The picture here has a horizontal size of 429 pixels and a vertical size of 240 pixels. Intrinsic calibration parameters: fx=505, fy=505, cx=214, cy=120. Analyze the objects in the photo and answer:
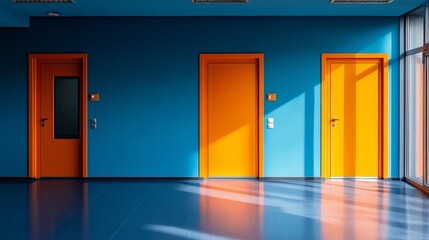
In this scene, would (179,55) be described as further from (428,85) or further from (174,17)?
(428,85)

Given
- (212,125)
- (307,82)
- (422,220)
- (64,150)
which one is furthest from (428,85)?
(64,150)

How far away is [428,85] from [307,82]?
1.80m

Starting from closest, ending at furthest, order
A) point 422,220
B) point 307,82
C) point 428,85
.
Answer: point 422,220
point 428,85
point 307,82

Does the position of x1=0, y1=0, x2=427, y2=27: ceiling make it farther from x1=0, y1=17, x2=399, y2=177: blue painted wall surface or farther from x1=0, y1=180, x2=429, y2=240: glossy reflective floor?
x1=0, y1=180, x2=429, y2=240: glossy reflective floor

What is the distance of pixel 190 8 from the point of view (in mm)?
7293

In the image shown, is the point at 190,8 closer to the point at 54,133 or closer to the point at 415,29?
the point at 54,133

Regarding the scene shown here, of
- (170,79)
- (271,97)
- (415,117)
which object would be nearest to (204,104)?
(170,79)

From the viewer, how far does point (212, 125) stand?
26.6 feet

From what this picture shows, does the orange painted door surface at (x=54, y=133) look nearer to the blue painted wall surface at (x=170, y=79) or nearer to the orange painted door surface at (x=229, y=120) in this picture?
the blue painted wall surface at (x=170, y=79)

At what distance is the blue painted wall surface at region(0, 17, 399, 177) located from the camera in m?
7.97

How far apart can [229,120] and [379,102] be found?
2395mm

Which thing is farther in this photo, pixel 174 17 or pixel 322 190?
pixel 174 17

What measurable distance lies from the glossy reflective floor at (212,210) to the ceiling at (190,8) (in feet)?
8.48

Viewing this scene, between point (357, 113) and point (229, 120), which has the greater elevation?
point (357, 113)
